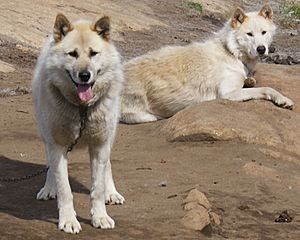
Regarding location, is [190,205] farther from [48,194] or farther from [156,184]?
[48,194]

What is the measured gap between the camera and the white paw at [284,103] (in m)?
9.70

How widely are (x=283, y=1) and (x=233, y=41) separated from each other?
846 inches

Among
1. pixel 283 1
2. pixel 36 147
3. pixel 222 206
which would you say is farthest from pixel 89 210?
pixel 283 1

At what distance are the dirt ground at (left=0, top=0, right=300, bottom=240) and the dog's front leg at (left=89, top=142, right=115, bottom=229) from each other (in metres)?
0.09

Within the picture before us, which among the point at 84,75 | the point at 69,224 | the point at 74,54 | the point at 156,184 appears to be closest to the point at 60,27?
the point at 74,54

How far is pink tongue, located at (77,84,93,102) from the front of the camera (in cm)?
568

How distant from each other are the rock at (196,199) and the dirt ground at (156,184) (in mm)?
90

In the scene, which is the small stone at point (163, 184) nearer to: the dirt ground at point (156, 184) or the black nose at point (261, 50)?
the dirt ground at point (156, 184)

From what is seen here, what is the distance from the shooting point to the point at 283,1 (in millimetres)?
31281

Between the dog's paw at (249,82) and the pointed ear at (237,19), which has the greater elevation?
the pointed ear at (237,19)

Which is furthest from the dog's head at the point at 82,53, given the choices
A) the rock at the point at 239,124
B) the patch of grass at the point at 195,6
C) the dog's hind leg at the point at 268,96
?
the patch of grass at the point at 195,6

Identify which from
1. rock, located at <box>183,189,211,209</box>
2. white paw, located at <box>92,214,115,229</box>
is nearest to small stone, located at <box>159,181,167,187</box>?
rock, located at <box>183,189,211,209</box>

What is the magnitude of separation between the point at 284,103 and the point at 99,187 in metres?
4.42

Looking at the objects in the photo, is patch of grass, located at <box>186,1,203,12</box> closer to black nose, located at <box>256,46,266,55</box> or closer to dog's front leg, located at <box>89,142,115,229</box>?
black nose, located at <box>256,46,266,55</box>
